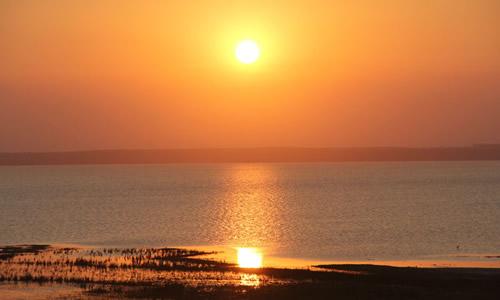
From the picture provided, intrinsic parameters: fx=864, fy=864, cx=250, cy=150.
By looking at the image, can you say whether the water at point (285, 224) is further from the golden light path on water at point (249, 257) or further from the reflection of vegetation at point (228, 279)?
the reflection of vegetation at point (228, 279)

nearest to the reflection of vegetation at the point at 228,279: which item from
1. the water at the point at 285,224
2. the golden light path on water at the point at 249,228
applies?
the golden light path on water at the point at 249,228

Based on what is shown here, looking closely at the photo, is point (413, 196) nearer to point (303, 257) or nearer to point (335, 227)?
point (335, 227)

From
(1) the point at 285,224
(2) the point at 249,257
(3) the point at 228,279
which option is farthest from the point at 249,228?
(3) the point at 228,279

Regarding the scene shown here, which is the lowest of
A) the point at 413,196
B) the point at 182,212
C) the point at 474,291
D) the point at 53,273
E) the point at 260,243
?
the point at 474,291

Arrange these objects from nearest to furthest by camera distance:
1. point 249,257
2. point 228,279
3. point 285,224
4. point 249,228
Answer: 1. point 228,279
2. point 249,257
3. point 249,228
4. point 285,224

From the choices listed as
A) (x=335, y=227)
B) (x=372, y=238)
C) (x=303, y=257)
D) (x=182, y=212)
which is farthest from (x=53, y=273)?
(x=182, y=212)

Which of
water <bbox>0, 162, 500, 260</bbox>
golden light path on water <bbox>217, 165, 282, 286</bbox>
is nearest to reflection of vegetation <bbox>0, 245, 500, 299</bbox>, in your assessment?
golden light path on water <bbox>217, 165, 282, 286</bbox>

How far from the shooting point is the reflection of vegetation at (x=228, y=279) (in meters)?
44.9

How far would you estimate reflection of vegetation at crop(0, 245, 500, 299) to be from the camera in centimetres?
4494

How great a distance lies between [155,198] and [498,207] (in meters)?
70.3

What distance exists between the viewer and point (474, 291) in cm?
4541

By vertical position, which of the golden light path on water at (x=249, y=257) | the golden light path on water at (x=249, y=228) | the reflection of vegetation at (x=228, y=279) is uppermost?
the golden light path on water at (x=249, y=228)

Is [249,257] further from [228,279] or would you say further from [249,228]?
[249,228]

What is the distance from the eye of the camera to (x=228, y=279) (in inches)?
1976
